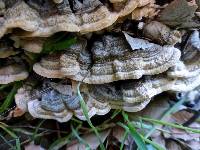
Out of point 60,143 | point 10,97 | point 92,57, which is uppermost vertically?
point 92,57

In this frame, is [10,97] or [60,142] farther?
[60,142]

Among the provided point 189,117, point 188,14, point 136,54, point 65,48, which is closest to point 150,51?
point 136,54

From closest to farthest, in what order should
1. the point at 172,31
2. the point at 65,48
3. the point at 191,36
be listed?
the point at 65,48
the point at 172,31
the point at 191,36

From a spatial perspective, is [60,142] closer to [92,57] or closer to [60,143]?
[60,143]

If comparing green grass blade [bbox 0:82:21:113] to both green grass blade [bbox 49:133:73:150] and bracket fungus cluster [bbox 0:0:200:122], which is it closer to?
bracket fungus cluster [bbox 0:0:200:122]

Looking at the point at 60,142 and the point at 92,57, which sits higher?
the point at 92,57

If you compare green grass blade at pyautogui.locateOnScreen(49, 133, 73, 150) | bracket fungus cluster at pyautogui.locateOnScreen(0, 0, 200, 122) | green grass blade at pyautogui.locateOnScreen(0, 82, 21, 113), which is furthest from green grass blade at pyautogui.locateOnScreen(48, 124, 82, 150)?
green grass blade at pyautogui.locateOnScreen(0, 82, 21, 113)

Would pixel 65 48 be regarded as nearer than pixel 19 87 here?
Yes

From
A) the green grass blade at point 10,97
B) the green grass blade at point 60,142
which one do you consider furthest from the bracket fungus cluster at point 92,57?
the green grass blade at point 60,142

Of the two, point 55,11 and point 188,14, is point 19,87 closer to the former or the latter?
point 55,11

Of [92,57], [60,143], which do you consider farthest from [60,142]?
[92,57]
